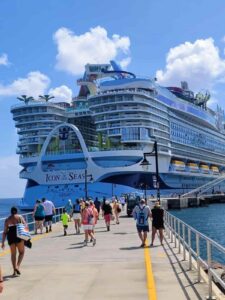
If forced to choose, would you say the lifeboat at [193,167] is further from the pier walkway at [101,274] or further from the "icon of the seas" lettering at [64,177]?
the pier walkway at [101,274]

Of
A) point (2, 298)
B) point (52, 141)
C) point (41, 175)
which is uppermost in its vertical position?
point (52, 141)

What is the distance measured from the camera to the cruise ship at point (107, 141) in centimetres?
6450

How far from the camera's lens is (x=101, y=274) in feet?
33.9

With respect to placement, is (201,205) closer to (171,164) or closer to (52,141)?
(171,164)

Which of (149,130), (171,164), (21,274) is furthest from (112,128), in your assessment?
(21,274)

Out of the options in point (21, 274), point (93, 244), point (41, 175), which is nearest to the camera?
point (21, 274)

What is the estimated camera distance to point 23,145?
258 feet

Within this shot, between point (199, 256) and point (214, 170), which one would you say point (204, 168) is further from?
point (199, 256)

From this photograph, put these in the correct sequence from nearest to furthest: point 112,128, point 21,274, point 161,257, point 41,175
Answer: point 21,274 → point 161,257 → point 41,175 → point 112,128

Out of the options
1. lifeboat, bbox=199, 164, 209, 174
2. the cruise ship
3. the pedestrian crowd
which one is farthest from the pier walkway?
lifeboat, bbox=199, 164, 209, 174

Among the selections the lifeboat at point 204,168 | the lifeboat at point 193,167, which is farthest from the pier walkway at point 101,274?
the lifeboat at point 204,168

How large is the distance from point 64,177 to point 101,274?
178 feet

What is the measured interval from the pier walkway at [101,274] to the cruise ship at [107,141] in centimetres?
4101

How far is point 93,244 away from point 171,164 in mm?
60823
